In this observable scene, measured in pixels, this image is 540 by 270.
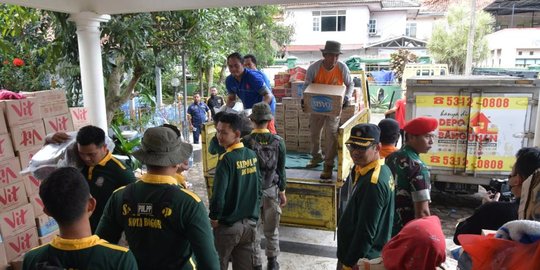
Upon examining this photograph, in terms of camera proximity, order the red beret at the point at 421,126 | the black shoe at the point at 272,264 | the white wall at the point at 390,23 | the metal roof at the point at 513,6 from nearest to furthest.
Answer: the red beret at the point at 421,126
the black shoe at the point at 272,264
the metal roof at the point at 513,6
the white wall at the point at 390,23

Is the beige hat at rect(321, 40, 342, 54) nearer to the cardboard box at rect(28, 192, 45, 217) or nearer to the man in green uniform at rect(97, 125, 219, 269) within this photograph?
the man in green uniform at rect(97, 125, 219, 269)

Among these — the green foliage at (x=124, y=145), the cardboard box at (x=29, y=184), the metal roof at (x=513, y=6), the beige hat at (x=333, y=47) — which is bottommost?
the green foliage at (x=124, y=145)

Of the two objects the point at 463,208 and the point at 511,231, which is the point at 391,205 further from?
the point at 463,208

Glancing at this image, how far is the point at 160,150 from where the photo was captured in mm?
2215

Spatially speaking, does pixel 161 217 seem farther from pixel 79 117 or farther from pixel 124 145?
pixel 124 145

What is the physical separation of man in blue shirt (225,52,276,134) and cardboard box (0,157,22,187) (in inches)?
105

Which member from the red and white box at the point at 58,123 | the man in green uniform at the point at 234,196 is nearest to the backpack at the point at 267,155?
the man in green uniform at the point at 234,196

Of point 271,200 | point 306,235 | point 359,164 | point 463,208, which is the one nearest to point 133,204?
point 359,164

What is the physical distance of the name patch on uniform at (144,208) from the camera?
2135mm

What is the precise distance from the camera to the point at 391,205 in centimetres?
275

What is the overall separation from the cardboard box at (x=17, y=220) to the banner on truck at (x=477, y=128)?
228 inches

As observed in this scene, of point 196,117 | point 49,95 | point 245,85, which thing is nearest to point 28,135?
point 49,95

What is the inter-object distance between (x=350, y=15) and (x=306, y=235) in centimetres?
2572

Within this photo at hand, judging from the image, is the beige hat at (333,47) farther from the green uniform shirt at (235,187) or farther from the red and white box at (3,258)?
the red and white box at (3,258)
